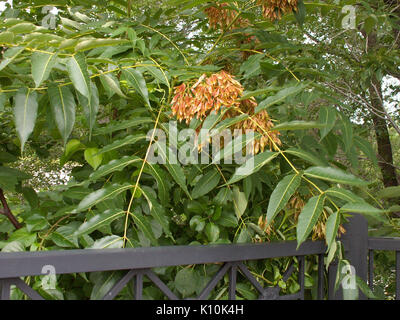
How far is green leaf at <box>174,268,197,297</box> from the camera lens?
92 centimetres

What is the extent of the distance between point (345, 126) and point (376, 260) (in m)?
0.77

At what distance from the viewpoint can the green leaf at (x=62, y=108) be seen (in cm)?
82

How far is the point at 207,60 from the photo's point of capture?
1296 mm

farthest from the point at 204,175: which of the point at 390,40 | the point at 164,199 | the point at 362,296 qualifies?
the point at 390,40

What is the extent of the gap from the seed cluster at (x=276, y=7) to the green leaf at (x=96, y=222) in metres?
0.76

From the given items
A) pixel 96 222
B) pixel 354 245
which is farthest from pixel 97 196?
pixel 354 245

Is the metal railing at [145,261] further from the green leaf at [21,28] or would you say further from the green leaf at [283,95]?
the green leaf at [21,28]

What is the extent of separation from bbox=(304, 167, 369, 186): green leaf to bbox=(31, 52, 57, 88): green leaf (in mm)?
544

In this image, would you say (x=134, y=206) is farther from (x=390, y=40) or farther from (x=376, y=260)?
(x=390, y=40)

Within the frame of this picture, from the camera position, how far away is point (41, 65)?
29.0 inches

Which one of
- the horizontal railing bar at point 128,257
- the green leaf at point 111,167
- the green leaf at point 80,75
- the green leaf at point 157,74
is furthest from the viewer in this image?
the green leaf at point 157,74

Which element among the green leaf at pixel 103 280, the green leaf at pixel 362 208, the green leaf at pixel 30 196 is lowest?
the green leaf at pixel 103 280

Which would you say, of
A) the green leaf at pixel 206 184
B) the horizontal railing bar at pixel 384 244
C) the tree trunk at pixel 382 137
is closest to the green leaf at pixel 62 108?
the green leaf at pixel 206 184

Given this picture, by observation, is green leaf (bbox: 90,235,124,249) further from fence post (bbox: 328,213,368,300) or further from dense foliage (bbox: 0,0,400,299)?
fence post (bbox: 328,213,368,300)
